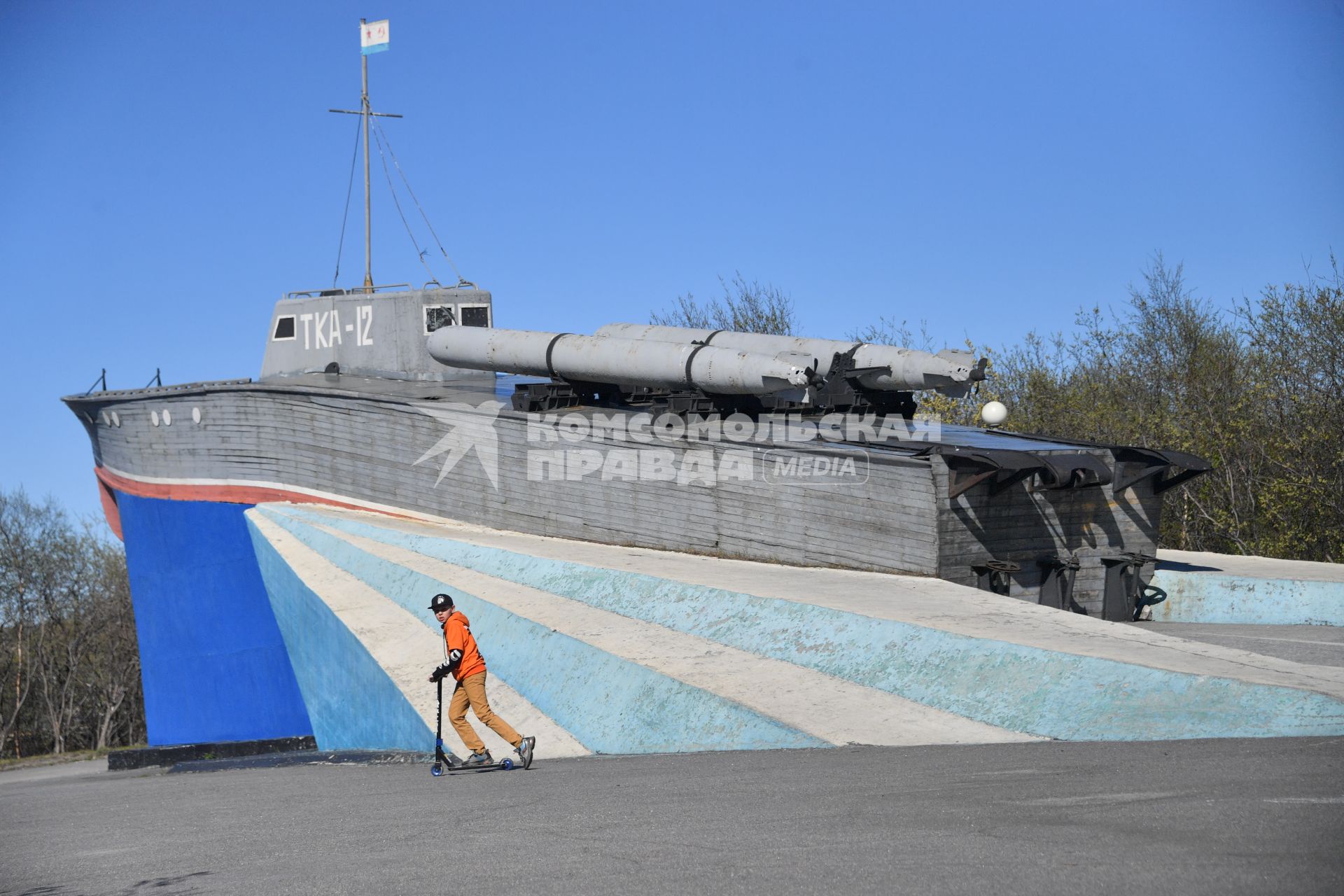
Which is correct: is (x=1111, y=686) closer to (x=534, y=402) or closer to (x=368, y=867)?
(x=368, y=867)

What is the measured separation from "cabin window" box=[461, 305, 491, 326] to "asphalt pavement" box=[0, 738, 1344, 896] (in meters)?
16.0

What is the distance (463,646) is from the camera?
36.4 ft

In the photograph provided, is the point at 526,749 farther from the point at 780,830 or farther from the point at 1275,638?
the point at 1275,638

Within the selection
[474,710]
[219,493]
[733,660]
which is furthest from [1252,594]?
[219,493]

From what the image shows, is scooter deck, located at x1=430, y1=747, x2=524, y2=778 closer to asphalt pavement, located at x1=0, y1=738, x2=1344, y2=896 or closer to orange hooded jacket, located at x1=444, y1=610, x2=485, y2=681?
asphalt pavement, located at x1=0, y1=738, x2=1344, y2=896

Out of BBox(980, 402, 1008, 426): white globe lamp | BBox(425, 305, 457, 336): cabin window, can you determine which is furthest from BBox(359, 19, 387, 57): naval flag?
BBox(980, 402, 1008, 426): white globe lamp

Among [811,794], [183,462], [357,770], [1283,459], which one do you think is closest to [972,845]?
[811,794]

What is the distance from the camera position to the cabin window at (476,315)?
25.4 meters

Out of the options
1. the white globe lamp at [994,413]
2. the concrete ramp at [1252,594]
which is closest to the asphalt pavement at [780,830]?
the concrete ramp at [1252,594]

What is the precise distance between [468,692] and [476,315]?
611 inches

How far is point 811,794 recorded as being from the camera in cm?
793

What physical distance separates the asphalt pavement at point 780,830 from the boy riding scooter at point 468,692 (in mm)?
556

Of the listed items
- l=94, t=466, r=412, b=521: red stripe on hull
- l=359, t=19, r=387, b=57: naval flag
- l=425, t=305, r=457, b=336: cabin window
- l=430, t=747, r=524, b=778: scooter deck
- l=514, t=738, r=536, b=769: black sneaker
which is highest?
l=359, t=19, r=387, b=57: naval flag

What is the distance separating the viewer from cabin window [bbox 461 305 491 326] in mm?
25391
